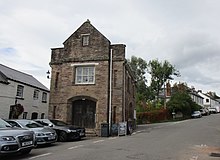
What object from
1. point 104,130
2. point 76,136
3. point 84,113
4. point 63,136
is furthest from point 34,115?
point 63,136

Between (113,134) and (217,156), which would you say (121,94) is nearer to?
(113,134)

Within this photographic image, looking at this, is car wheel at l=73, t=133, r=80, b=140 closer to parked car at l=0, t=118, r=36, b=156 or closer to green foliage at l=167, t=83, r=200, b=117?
parked car at l=0, t=118, r=36, b=156

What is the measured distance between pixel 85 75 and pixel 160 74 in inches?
1789

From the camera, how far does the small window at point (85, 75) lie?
2433 centimetres

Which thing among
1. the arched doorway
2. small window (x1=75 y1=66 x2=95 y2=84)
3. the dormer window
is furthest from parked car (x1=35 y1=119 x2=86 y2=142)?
the dormer window

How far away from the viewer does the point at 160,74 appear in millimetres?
67750

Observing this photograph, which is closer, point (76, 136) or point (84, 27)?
point (76, 136)

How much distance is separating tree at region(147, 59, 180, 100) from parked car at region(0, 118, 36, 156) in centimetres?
5773

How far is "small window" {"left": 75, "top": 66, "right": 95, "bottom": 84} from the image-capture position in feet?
79.8

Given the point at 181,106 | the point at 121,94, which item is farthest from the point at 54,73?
the point at 181,106

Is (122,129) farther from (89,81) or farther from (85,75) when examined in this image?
(85,75)

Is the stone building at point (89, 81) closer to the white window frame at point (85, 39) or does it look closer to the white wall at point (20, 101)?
the white window frame at point (85, 39)

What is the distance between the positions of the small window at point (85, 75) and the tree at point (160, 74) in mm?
44365

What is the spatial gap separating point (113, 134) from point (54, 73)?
7.93 m
